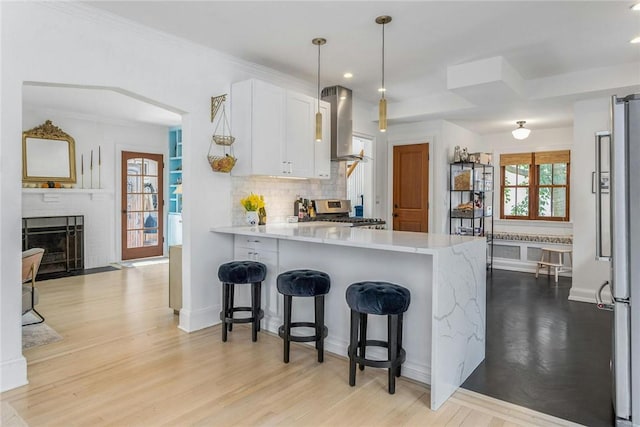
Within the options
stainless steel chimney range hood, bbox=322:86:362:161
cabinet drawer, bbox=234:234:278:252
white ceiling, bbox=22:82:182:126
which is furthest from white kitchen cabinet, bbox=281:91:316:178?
white ceiling, bbox=22:82:182:126

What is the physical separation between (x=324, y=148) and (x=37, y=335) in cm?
345

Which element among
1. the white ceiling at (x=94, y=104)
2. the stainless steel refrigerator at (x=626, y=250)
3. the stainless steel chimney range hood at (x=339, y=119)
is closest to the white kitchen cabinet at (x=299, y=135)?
the stainless steel chimney range hood at (x=339, y=119)

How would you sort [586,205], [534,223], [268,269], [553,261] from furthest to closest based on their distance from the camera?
1. [534,223]
2. [553,261]
3. [586,205]
4. [268,269]

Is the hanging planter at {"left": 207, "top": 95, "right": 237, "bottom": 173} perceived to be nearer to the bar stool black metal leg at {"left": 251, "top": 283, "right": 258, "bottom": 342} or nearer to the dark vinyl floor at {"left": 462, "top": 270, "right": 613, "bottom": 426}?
the bar stool black metal leg at {"left": 251, "top": 283, "right": 258, "bottom": 342}

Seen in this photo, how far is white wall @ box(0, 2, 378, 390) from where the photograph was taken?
2631 mm

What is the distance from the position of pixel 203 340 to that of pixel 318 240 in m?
1.51

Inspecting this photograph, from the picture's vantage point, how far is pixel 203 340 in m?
3.52

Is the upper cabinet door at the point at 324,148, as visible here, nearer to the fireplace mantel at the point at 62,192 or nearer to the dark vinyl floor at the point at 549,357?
the dark vinyl floor at the point at 549,357

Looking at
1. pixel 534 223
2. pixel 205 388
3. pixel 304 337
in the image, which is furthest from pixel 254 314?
pixel 534 223

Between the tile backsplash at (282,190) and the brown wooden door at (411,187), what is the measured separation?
139cm

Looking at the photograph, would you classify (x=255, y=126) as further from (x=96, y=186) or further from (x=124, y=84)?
(x=96, y=186)

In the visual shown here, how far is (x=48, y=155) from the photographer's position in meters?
6.31

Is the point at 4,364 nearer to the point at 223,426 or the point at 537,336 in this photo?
the point at 223,426

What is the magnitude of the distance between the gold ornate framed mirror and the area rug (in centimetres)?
328
